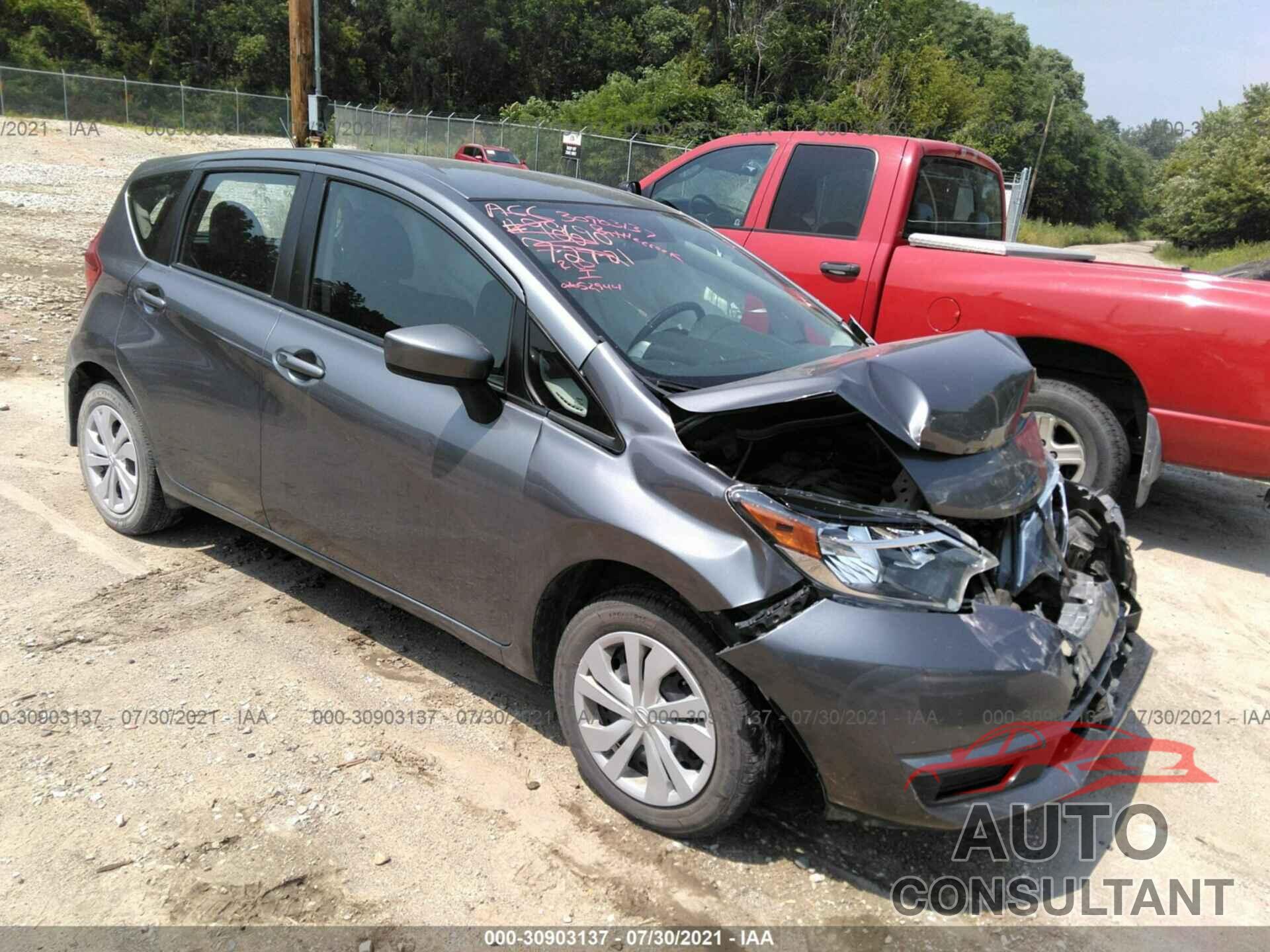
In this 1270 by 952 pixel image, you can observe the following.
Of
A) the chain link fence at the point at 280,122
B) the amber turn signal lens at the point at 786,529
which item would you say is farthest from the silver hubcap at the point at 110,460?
the chain link fence at the point at 280,122

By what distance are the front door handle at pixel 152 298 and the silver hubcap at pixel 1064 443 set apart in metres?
4.38

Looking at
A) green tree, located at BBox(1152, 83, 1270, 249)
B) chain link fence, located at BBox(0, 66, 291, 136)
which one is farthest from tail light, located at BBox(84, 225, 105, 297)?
green tree, located at BBox(1152, 83, 1270, 249)

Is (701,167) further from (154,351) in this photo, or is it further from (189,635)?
(189,635)

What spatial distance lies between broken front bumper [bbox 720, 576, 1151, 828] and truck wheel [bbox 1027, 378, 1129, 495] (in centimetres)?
297

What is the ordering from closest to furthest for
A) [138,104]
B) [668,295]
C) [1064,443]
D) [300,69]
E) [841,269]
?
[668,295] < [1064,443] < [841,269] < [300,69] < [138,104]

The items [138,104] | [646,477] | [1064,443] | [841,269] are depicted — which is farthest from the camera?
[138,104]

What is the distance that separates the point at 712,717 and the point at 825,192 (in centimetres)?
427

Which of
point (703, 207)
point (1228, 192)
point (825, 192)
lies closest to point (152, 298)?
point (703, 207)

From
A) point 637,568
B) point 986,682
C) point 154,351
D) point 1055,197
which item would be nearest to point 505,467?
point 637,568

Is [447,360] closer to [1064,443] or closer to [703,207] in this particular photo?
[1064,443]

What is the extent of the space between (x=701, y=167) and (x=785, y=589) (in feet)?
15.2

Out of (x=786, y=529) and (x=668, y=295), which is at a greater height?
(x=668, y=295)

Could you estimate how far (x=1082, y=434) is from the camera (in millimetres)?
5160

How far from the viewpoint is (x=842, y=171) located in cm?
585
